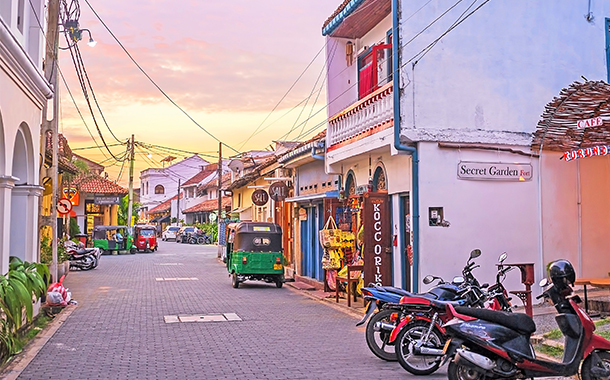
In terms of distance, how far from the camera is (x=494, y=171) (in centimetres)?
1326

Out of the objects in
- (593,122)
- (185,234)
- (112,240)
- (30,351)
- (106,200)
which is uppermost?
(106,200)

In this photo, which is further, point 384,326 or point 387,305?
point 387,305

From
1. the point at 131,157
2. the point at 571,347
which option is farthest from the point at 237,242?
the point at 131,157

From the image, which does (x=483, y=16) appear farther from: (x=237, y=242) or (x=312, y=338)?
(x=237, y=242)

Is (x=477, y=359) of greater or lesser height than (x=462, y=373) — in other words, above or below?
above

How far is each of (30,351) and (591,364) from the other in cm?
789

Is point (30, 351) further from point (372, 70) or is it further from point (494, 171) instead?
point (372, 70)

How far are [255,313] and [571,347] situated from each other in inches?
341

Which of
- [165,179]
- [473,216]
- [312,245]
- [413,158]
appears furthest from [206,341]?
[165,179]

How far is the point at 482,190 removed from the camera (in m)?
13.3

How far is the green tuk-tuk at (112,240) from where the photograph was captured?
39719 mm

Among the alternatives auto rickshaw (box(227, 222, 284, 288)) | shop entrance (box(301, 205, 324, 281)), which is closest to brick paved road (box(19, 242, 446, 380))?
auto rickshaw (box(227, 222, 284, 288))

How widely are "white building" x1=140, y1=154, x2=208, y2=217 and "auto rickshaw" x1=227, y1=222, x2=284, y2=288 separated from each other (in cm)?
6623

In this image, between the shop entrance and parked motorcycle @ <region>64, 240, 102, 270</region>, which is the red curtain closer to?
the shop entrance
